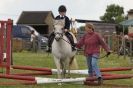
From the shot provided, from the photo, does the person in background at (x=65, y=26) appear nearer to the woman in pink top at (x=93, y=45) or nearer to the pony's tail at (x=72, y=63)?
the woman in pink top at (x=93, y=45)

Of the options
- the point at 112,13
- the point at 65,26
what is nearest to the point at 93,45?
the point at 65,26

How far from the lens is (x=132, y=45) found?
34.8 meters

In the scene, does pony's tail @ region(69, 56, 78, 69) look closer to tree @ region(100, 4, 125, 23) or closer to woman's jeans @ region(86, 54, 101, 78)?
woman's jeans @ region(86, 54, 101, 78)

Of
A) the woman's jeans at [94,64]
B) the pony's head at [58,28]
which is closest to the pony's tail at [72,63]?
the woman's jeans at [94,64]

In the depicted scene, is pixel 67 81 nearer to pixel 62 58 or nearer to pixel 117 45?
pixel 62 58

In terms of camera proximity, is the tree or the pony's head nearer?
the pony's head

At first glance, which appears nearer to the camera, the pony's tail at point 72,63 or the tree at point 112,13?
the pony's tail at point 72,63

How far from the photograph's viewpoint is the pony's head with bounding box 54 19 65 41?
17.0 metres

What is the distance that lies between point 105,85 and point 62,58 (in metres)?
1.71

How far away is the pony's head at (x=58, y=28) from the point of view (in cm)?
1698

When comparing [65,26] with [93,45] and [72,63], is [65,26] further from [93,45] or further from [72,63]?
[72,63]

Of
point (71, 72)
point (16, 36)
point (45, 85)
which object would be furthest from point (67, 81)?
point (16, 36)

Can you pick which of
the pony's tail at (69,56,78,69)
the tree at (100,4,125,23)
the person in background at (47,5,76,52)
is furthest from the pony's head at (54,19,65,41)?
the tree at (100,4,125,23)

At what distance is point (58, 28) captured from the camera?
672 inches
